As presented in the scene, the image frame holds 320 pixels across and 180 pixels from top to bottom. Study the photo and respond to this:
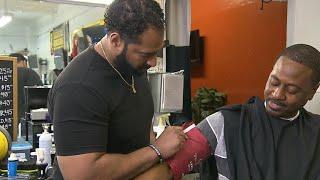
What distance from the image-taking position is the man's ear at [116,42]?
3.83 ft

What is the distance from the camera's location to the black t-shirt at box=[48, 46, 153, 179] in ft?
3.55

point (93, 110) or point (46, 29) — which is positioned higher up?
point (46, 29)

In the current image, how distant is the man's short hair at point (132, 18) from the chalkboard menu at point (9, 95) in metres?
1.51

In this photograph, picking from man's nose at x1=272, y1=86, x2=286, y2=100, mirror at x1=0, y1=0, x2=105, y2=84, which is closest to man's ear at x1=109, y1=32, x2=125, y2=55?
man's nose at x1=272, y1=86, x2=286, y2=100

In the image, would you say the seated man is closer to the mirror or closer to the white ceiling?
the mirror

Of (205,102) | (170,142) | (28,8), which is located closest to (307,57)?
(170,142)

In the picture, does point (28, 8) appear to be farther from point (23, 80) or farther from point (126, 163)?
point (126, 163)

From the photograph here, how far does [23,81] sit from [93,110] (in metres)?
1.96

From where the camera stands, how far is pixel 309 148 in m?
1.46

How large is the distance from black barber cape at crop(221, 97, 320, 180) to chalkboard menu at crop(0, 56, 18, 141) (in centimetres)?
158

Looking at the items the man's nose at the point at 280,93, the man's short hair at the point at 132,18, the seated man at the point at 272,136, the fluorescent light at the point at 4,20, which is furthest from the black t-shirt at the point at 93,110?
the fluorescent light at the point at 4,20

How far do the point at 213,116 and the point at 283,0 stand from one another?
2022mm

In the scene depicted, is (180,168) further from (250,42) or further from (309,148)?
(250,42)

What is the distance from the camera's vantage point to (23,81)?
2.84m
